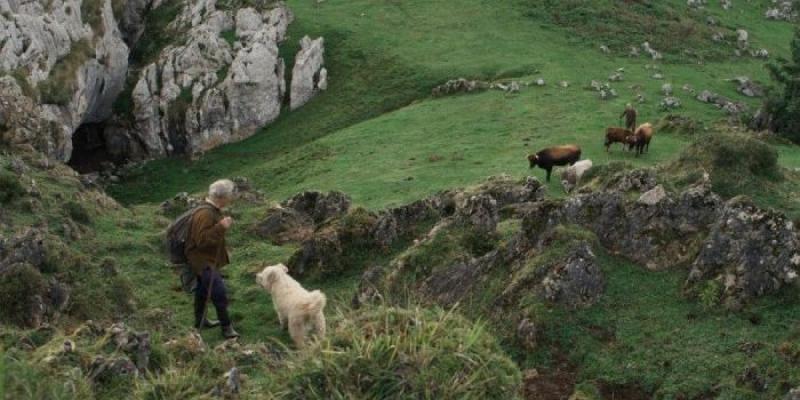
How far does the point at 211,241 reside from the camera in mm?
14414

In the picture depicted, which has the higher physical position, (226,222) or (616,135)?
(226,222)

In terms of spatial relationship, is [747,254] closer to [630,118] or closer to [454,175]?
[454,175]

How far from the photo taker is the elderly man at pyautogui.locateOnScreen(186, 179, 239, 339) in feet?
47.0

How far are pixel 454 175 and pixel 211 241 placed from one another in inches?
811

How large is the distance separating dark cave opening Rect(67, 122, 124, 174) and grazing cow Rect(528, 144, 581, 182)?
28868 mm

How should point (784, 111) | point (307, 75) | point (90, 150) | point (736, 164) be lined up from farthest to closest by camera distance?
point (307, 75) → point (90, 150) → point (784, 111) → point (736, 164)

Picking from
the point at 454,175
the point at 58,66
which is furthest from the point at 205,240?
the point at 58,66

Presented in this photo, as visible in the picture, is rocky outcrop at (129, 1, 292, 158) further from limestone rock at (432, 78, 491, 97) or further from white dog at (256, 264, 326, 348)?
white dog at (256, 264, 326, 348)

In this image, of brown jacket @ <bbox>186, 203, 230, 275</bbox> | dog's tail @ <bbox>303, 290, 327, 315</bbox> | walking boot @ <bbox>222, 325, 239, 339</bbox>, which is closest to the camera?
dog's tail @ <bbox>303, 290, 327, 315</bbox>

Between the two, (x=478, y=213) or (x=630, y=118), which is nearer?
(x=478, y=213)

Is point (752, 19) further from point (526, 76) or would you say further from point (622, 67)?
point (526, 76)

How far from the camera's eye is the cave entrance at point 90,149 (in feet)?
164

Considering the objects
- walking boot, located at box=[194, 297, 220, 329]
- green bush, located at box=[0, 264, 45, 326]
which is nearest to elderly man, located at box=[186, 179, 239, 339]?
walking boot, located at box=[194, 297, 220, 329]

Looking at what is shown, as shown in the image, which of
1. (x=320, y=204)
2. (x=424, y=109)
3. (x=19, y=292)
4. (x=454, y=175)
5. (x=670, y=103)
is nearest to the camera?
(x=19, y=292)
